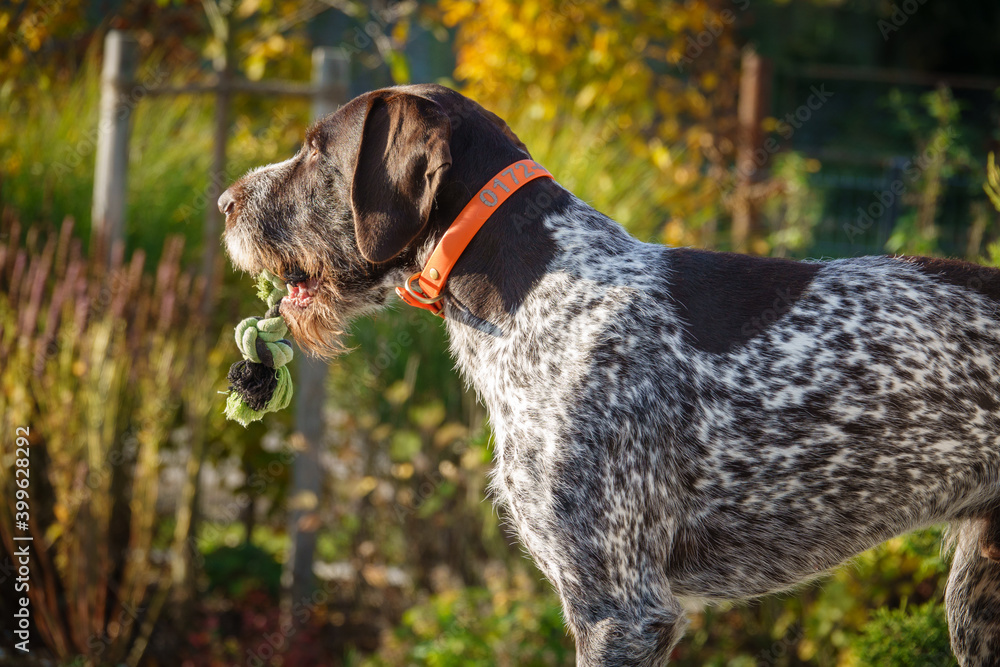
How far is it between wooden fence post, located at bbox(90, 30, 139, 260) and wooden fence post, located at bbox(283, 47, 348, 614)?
38.6 inches

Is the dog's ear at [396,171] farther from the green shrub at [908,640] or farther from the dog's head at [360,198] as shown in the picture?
the green shrub at [908,640]

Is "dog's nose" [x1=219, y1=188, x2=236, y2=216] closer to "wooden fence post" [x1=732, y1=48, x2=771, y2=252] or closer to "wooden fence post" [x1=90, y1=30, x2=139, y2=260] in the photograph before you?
"wooden fence post" [x1=90, y1=30, x2=139, y2=260]

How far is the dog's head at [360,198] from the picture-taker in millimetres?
2406

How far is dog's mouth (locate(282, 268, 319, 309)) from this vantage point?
2705 millimetres

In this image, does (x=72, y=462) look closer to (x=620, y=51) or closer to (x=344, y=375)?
(x=344, y=375)

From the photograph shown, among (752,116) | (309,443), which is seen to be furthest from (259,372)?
Answer: (752,116)

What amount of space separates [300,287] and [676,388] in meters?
1.23

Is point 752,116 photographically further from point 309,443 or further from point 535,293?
point 535,293

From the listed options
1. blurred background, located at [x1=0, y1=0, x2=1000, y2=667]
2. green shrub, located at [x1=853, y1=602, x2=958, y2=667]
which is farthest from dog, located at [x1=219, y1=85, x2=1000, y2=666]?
blurred background, located at [x1=0, y1=0, x2=1000, y2=667]

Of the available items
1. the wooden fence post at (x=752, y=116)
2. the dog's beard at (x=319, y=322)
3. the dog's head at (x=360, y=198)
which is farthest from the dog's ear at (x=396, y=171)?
the wooden fence post at (x=752, y=116)

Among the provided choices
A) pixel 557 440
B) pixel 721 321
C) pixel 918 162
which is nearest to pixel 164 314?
pixel 557 440

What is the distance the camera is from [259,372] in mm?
2727

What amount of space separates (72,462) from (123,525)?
613 millimetres

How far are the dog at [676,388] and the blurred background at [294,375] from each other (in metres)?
1.24
